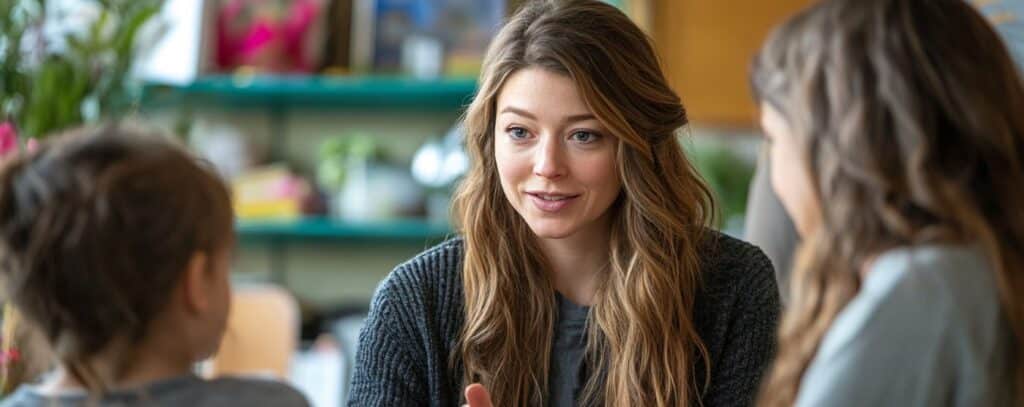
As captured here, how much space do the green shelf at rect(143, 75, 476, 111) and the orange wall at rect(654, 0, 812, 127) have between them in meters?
0.61

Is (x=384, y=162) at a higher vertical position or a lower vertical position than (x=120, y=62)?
lower

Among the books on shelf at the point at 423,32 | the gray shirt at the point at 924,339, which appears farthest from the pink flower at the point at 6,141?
the books on shelf at the point at 423,32

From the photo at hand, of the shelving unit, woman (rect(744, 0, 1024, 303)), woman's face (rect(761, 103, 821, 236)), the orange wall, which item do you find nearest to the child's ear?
woman's face (rect(761, 103, 821, 236))

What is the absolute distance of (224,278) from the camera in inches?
49.7

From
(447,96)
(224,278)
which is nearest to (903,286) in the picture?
(224,278)

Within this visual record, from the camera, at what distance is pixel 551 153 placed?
177 cm

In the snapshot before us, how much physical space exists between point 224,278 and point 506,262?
26.3 inches

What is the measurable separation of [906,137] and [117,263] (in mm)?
662

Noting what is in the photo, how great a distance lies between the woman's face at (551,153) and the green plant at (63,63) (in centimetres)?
140

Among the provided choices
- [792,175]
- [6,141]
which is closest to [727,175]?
[6,141]

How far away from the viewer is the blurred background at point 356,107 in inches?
156

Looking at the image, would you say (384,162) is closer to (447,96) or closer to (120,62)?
(447,96)

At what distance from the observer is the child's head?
117cm

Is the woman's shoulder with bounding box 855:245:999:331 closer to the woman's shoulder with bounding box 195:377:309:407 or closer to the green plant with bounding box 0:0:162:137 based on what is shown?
the woman's shoulder with bounding box 195:377:309:407
